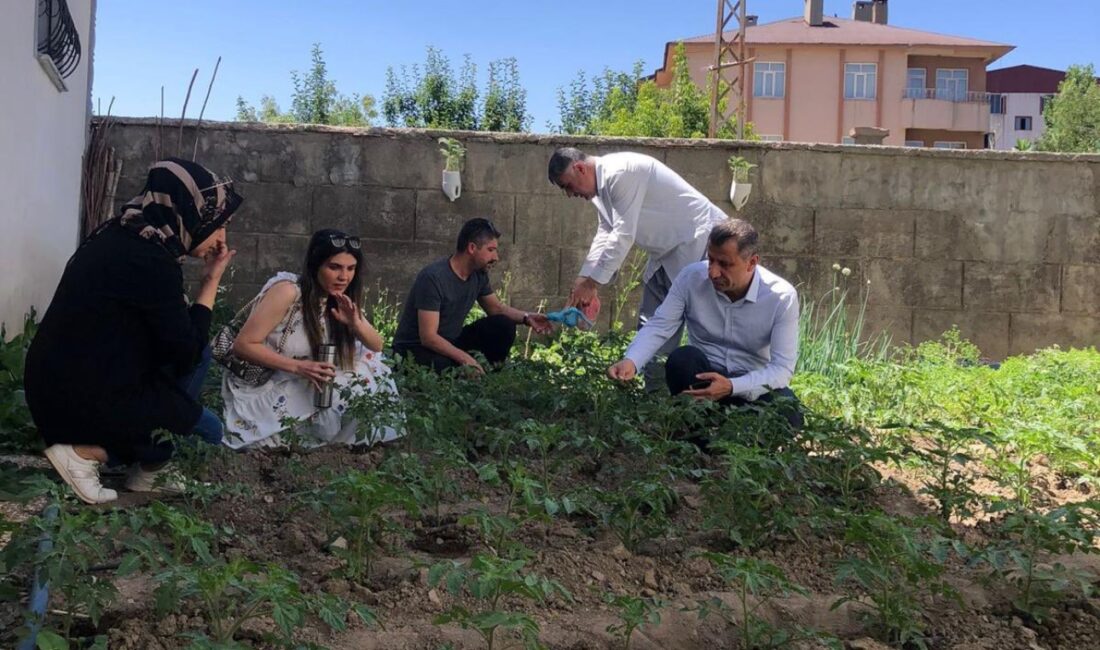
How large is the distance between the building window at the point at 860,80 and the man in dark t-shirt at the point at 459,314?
35.9 meters

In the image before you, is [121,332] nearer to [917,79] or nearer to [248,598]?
[248,598]

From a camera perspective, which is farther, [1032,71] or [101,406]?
[1032,71]

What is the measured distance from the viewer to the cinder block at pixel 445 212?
8609 millimetres

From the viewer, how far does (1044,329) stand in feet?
29.2

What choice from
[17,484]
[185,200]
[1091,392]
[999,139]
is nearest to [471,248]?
[185,200]

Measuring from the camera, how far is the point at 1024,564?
111 inches

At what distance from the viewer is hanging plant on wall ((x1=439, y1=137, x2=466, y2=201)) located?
8477 millimetres

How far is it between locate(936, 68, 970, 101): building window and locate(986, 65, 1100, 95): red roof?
20480 mm

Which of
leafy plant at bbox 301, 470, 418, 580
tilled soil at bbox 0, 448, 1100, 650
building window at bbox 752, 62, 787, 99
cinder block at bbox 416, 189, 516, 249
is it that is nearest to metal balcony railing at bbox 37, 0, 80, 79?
cinder block at bbox 416, 189, 516, 249

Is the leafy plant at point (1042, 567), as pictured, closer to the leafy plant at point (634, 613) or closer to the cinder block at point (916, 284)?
the leafy plant at point (634, 613)

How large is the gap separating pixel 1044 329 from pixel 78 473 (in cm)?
752

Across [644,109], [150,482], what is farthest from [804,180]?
[644,109]

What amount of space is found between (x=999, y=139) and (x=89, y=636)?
61.2 m

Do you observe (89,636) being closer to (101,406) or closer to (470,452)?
(101,406)
